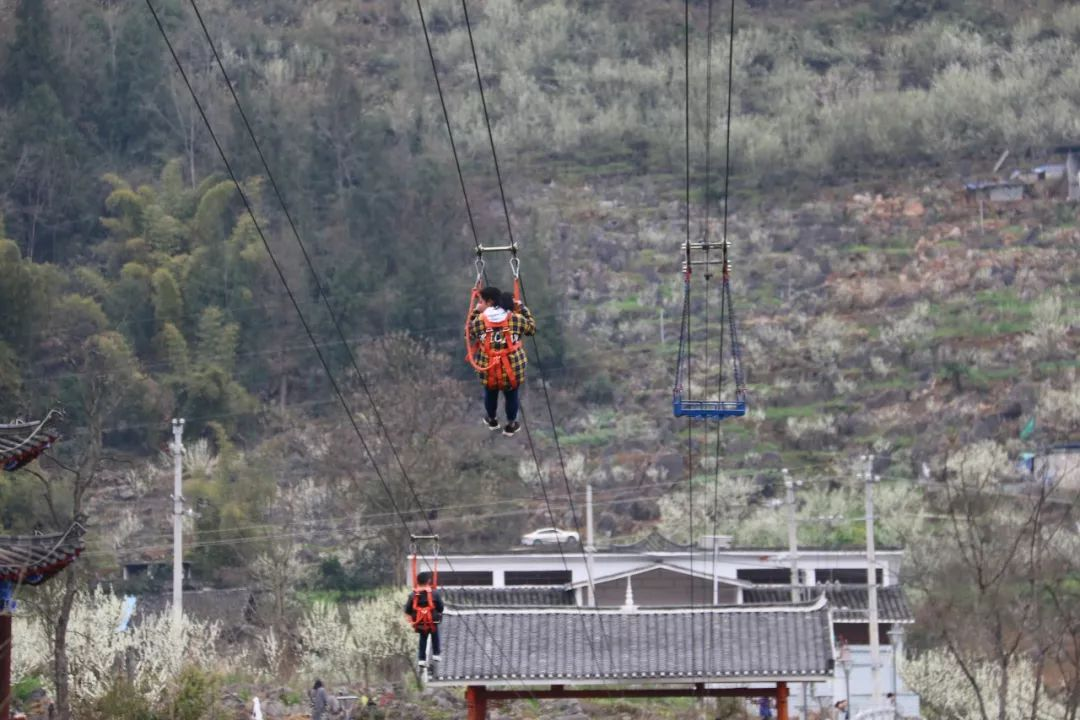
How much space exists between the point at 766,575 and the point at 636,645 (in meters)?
16.4

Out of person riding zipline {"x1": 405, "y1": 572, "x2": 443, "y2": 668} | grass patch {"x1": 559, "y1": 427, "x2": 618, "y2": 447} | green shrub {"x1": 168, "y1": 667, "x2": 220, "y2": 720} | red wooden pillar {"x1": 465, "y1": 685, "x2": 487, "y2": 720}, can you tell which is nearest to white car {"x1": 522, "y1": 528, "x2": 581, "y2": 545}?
red wooden pillar {"x1": 465, "y1": 685, "x2": 487, "y2": 720}

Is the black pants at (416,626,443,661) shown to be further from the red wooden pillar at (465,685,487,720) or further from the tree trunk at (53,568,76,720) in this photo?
the tree trunk at (53,568,76,720)

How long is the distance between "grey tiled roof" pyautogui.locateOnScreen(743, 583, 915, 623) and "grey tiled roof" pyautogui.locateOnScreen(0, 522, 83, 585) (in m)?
19.3

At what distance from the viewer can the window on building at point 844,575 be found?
172 feet

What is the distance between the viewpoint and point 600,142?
394 feet

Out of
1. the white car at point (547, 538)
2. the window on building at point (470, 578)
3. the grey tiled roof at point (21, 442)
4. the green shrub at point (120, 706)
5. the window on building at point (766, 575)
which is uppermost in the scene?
the white car at point (547, 538)

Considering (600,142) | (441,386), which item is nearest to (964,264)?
(600,142)

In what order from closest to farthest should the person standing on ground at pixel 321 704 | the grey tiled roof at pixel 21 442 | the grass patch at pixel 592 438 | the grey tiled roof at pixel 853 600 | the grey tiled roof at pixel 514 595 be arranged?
the grey tiled roof at pixel 21 442
the person standing on ground at pixel 321 704
the grey tiled roof at pixel 514 595
the grey tiled roof at pixel 853 600
the grass patch at pixel 592 438

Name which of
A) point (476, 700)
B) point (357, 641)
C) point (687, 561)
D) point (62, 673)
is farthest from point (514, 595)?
point (62, 673)

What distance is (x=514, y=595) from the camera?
149 ft

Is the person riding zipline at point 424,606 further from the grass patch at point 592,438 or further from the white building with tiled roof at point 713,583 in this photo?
the grass patch at point 592,438

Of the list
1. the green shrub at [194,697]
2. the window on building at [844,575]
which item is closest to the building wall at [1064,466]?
the window on building at [844,575]

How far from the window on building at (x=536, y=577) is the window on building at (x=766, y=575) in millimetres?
4065

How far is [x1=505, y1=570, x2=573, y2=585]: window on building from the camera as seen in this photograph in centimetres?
5134
